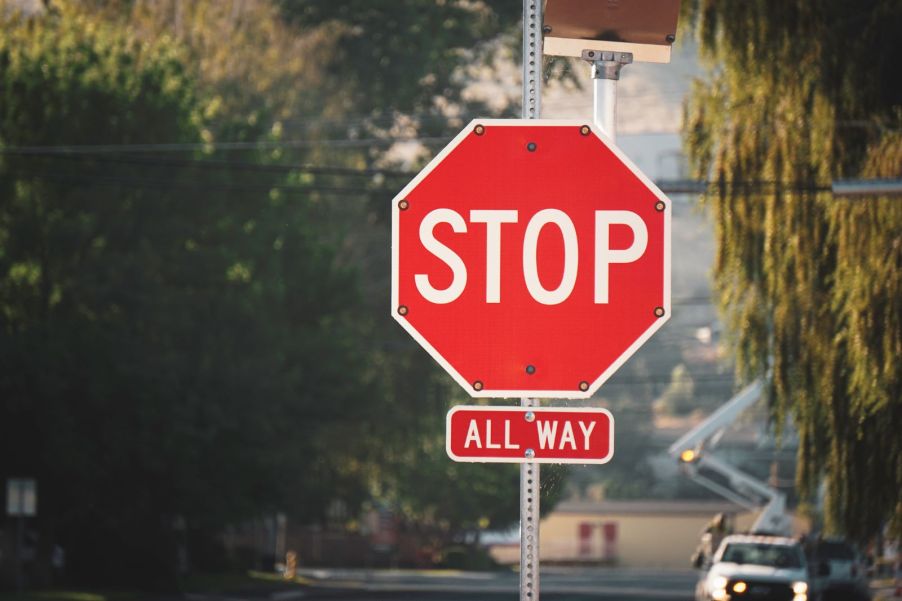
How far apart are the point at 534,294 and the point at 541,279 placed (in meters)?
0.05

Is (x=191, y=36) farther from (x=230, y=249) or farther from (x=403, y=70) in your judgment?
(x=230, y=249)

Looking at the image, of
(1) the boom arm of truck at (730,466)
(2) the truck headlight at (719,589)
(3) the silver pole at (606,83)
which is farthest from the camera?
(1) the boom arm of truck at (730,466)

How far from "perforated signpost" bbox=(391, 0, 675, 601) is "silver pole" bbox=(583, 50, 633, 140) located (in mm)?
341

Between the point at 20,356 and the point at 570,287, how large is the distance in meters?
38.0

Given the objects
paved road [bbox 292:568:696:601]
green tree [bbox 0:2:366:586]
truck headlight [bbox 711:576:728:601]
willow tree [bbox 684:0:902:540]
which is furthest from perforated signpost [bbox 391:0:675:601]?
paved road [bbox 292:568:696:601]

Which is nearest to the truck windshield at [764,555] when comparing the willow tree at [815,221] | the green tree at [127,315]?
the willow tree at [815,221]

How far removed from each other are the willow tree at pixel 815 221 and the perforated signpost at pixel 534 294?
1033 centimetres

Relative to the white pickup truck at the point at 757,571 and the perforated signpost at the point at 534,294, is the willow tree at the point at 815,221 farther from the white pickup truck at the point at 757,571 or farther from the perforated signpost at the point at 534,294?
the white pickup truck at the point at 757,571

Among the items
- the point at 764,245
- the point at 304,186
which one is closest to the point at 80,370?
the point at 304,186

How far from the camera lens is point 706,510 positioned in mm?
122312

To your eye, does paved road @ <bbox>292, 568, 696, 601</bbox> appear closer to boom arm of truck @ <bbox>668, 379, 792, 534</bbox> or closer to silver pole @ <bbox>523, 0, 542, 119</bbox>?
boom arm of truck @ <bbox>668, 379, 792, 534</bbox>

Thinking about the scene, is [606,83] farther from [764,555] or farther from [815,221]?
[764,555]

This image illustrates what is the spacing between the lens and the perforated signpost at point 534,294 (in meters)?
5.29

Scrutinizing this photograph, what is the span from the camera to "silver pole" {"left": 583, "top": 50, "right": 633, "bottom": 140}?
18.7ft
